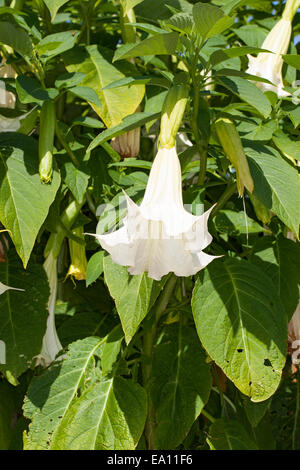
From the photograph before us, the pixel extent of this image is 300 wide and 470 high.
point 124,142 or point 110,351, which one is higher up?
point 124,142

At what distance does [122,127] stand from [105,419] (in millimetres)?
589

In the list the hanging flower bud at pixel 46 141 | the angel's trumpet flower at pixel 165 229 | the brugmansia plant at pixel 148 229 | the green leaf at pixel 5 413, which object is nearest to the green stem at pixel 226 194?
the brugmansia plant at pixel 148 229

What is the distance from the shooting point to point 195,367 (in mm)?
1200

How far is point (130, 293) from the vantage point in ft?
3.28

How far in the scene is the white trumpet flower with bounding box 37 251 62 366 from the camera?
4.00 feet

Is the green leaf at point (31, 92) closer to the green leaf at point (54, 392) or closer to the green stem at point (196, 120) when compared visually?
the green stem at point (196, 120)

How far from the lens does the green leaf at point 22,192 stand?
3.05 feet

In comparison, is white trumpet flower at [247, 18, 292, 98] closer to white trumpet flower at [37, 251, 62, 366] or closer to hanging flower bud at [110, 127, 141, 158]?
hanging flower bud at [110, 127, 141, 158]

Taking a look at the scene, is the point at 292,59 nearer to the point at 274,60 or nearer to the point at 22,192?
the point at 274,60

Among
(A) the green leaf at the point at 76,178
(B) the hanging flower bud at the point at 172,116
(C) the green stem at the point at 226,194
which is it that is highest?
(B) the hanging flower bud at the point at 172,116

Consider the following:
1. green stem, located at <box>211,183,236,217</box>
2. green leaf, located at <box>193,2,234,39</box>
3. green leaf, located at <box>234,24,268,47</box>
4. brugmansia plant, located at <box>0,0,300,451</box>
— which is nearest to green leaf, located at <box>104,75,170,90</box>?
brugmansia plant, located at <box>0,0,300,451</box>

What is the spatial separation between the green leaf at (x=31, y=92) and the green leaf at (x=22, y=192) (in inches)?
4.0

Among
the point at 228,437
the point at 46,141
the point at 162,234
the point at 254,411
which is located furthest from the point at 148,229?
the point at 228,437
